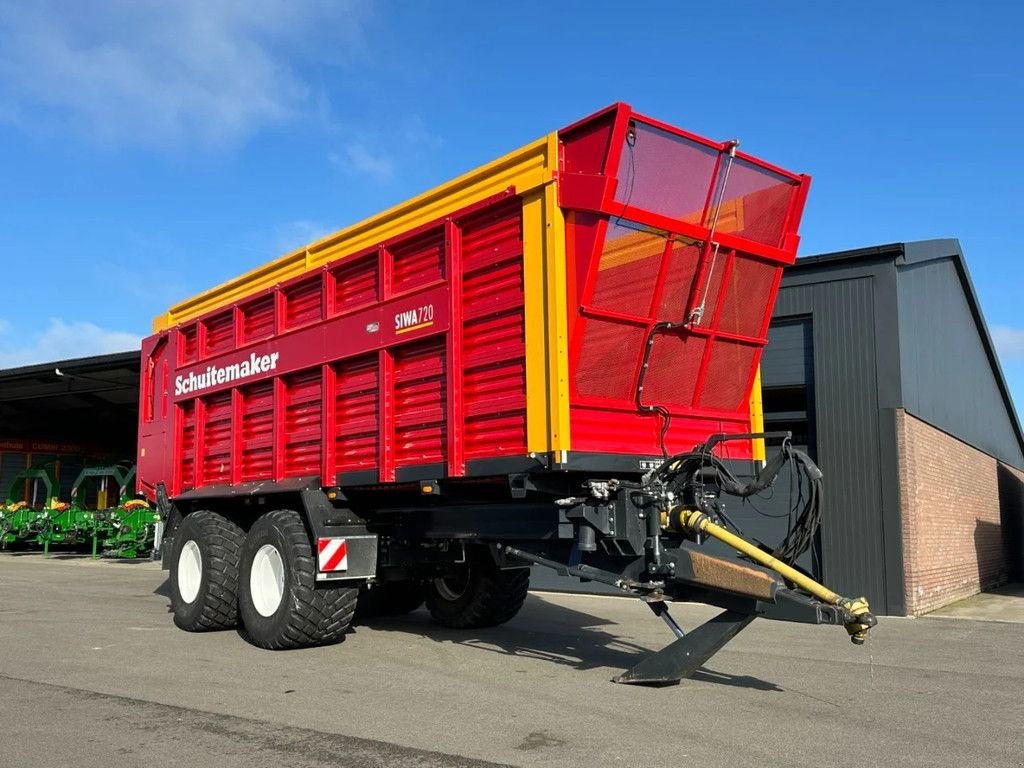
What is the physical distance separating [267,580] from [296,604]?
0.68 metres

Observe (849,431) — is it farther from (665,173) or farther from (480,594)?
(665,173)

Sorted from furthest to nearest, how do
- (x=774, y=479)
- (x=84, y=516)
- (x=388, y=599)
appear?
(x=84, y=516) < (x=388, y=599) < (x=774, y=479)

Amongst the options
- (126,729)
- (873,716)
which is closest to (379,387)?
(126,729)

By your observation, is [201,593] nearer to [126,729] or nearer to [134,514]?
[126,729]

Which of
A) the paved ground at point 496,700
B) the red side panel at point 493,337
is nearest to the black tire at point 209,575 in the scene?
the paved ground at point 496,700

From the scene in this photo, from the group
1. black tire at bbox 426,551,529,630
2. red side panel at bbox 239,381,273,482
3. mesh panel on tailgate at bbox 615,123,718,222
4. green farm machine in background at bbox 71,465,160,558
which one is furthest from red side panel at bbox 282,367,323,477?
green farm machine in background at bbox 71,465,160,558

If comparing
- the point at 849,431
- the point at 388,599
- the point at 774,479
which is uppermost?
the point at 849,431

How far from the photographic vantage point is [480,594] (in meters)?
9.28

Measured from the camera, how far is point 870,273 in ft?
40.0

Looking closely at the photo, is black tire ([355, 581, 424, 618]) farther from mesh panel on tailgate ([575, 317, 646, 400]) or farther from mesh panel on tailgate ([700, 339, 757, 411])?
mesh panel on tailgate ([575, 317, 646, 400])

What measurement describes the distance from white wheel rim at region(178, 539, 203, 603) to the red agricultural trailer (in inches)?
1.7

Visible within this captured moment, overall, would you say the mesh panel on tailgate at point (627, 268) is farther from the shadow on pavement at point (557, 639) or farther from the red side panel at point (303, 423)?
the red side panel at point (303, 423)

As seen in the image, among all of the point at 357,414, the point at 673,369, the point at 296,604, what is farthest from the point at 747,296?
the point at 296,604

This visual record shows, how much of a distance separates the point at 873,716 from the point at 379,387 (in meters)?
4.40
